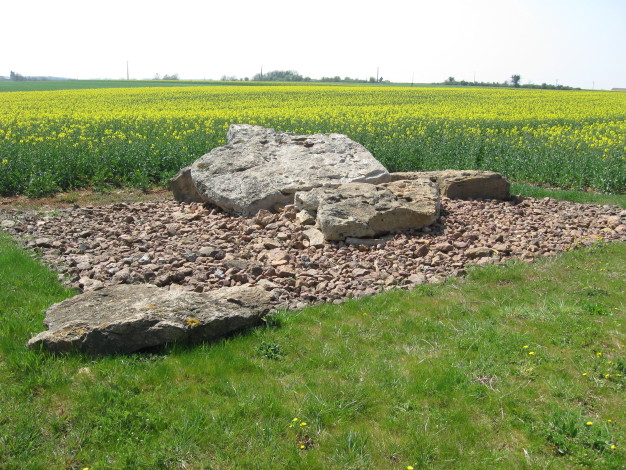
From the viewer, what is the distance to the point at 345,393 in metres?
4.19

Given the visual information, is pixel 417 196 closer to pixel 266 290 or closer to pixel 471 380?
pixel 266 290

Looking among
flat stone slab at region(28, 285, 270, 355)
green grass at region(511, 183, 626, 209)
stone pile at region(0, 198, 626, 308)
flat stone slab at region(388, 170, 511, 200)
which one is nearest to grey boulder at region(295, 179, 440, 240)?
stone pile at region(0, 198, 626, 308)

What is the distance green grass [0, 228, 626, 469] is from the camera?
11.6ft

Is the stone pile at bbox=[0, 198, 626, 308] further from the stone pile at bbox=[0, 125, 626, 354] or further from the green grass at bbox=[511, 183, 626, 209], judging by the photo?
the green grass at bbox=[511, 183, 626, 209]

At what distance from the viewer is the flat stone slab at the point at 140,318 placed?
464cm

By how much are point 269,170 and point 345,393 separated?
631cm

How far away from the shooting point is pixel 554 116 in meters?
26.0

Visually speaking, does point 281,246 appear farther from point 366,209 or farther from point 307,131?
point 307,131

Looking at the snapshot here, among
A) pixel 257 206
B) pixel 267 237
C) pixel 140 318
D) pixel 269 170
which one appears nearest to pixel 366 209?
pixel 267 237

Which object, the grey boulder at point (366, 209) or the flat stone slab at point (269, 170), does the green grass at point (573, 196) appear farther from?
the grey boulder at point (366, 209)

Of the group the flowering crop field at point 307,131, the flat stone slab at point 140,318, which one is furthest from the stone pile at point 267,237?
the flowering crop field at point 307,131

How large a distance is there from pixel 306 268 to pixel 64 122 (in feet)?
57.1

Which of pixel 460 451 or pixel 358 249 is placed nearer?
pixel 460 451

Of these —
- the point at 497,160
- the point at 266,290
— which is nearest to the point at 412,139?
the point at 497,160
